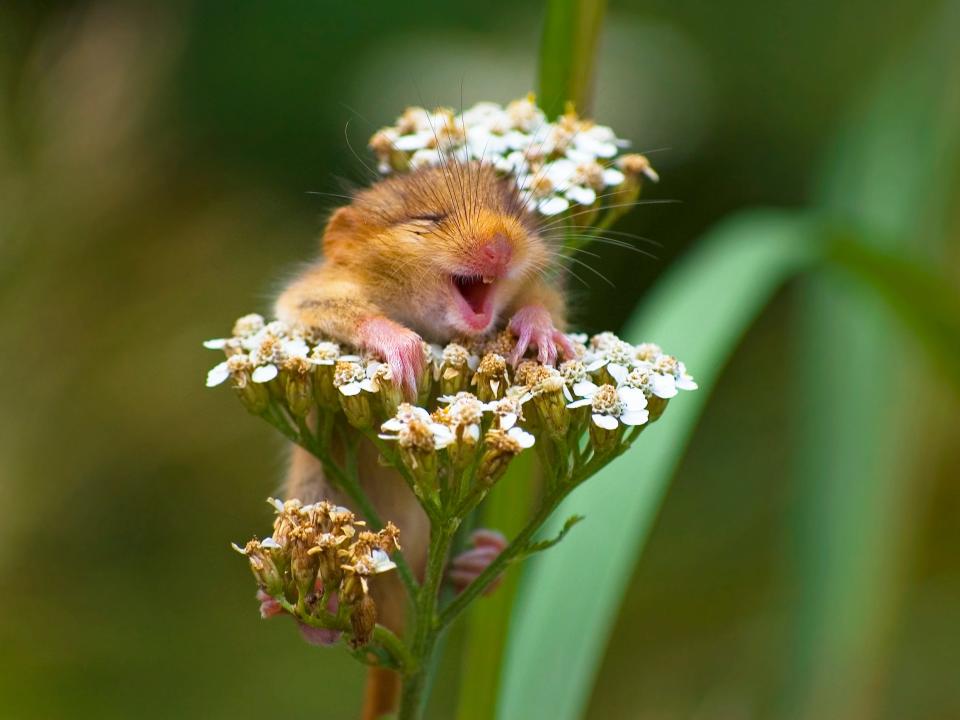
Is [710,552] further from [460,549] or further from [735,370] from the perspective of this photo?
[460,549]

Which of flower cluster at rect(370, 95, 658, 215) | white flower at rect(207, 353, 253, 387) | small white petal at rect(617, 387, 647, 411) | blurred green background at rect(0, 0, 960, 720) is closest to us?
small white petal at rect(617, 387, 647, 411)

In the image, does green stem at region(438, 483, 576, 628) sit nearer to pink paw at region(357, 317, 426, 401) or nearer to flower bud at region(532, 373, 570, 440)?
flower bud at region(532, 373, 570, 440)

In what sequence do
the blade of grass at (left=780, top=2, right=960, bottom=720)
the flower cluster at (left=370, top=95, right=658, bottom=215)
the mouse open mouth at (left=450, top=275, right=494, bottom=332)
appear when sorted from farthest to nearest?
the blade of grass at (left=780, top=2, right=960, bottom=720) < the flower cluster at (left=370, top=95, right=658, bottom=215) < the mouse open mouth at (left=450, top=275, right=494, bottom=332)

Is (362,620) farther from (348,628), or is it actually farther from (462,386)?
(462,386)

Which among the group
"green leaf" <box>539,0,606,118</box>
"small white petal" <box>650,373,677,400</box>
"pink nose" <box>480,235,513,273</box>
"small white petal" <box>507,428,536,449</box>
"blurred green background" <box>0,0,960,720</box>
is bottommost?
"blurred green background" <box>0,0,960,720</box>

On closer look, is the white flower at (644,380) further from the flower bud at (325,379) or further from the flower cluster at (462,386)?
the flower bud at (325,379)

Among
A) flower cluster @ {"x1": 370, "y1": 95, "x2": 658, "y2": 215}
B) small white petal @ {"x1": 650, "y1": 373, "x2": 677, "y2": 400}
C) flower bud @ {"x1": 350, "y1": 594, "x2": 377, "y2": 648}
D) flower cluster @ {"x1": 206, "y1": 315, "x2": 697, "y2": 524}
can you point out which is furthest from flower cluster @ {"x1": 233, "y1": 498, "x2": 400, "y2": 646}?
flower cluster @ {"x1": 370, "y1": 95, "x2": 658, "y2": 215}

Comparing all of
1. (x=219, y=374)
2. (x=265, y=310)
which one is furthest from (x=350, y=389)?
(x=265, y=310)
